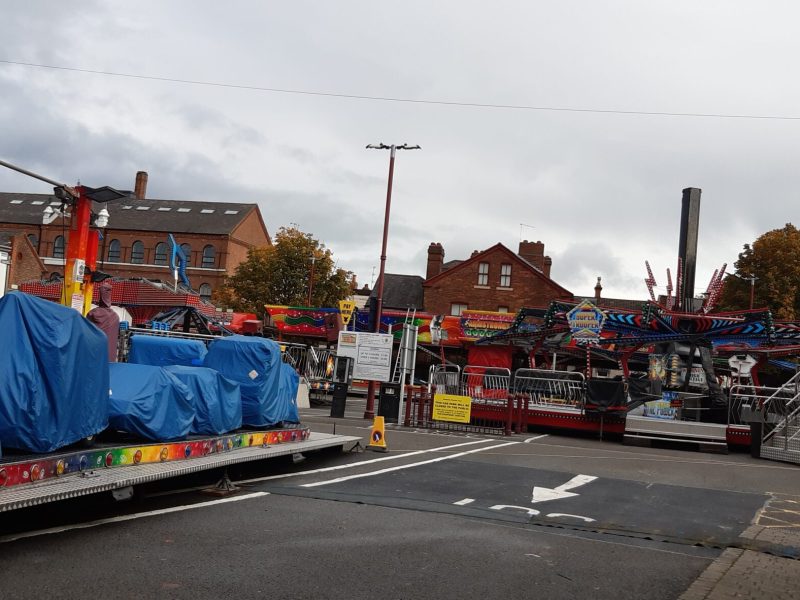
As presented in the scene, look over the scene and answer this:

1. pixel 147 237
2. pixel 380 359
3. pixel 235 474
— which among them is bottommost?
pixel 235 474

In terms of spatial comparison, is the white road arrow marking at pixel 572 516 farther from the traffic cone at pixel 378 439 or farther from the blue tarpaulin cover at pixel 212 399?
the traffic cone at pixel 378 439

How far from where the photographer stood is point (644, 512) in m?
9.74

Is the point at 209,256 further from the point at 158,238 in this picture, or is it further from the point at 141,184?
the point at 141,184

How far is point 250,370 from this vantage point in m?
11.4

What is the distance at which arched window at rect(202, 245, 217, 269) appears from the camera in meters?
68.6

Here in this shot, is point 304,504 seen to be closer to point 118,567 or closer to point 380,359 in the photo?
point 118,567

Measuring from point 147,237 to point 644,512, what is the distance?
66.1m

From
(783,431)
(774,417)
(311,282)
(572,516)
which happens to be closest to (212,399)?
(572,516)

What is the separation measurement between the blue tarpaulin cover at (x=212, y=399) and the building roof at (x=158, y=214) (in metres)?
59.8

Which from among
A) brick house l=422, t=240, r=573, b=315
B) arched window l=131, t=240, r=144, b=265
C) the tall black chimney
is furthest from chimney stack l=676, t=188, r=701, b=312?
arched window l=131, t=240, r=144, b=265

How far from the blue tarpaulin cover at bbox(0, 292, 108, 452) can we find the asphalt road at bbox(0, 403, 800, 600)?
2.93 ft

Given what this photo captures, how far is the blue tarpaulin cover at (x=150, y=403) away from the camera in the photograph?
336 inches

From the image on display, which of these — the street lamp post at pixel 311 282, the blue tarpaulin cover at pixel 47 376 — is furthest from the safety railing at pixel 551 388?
the street lamp post at pixel 311 282

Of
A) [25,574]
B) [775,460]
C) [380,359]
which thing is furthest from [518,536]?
[380,359]
